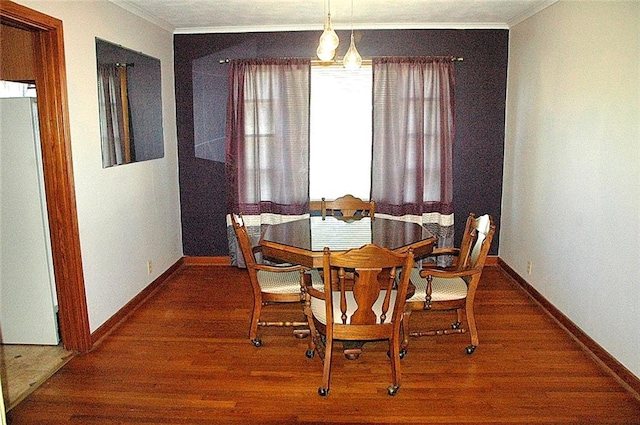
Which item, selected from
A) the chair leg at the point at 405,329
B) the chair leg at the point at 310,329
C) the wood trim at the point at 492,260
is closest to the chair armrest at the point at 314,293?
the chair leg at the point at 310,329

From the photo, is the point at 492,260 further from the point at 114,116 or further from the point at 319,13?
the point at 114,116

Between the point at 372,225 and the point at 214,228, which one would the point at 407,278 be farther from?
the point at 214,228

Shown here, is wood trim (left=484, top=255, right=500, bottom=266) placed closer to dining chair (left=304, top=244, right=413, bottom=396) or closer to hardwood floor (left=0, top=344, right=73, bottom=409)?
dining chair (left=304, top=244, right=413, bottom=396)

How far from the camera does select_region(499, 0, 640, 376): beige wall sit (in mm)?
2939

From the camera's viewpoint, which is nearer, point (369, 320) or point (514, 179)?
point (369, 320)

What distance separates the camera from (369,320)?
2771 millimetres

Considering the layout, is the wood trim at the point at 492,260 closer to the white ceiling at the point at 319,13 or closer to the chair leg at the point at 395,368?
the white ceiling at the point at 319,13

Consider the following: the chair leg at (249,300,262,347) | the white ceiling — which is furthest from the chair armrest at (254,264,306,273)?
the white ceiling

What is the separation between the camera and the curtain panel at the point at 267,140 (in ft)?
16.3

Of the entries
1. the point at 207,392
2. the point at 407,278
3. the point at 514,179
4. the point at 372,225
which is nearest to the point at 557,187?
the point at 514,179

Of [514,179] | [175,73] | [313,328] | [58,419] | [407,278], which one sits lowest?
[58,419]

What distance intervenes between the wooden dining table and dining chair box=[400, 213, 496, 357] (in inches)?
8.6

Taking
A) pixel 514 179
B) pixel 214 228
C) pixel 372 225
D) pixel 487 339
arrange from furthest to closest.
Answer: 1. pixel 214 228
2. pixel 514 179
3. pixel 372 225
4. pixel 487 339

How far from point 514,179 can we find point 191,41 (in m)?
3.38
